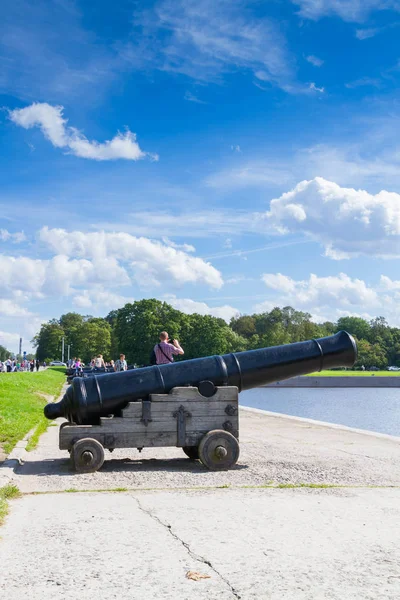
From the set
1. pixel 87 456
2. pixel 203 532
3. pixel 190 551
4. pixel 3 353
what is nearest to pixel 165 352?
pixel 87 456

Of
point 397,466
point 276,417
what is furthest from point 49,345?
point 397,466

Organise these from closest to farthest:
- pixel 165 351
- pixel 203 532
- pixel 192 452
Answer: pixel 203 532 → pixel 192 452 → pixel 165 351

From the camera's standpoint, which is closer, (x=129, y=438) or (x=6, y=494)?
Result: (x=6, y=494)

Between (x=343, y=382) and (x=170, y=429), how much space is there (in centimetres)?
7112

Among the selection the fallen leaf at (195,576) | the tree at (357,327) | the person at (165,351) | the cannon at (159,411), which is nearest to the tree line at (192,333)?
the tree at (357,327)

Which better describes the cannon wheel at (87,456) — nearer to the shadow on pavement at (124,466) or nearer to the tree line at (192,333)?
the shadow on pavement at (124,466)

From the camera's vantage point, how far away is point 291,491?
24.2 ft

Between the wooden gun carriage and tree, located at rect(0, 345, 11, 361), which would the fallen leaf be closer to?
the wooden gun carriage

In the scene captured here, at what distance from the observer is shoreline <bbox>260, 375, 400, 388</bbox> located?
255 ft

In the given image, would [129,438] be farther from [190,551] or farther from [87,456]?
[190,551]

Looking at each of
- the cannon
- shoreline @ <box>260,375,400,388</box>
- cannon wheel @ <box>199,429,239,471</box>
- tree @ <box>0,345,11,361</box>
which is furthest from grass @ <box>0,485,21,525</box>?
tree @ <box>0,345,11,361</box>

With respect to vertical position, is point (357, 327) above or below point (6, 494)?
above

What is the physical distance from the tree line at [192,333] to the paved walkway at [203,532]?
5475 cm

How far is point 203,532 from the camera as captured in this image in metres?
5.41
